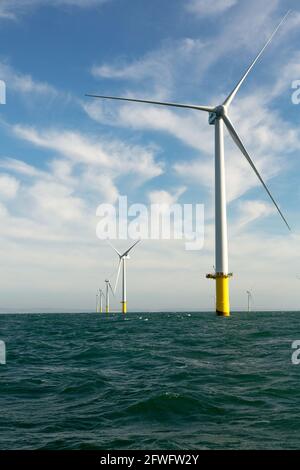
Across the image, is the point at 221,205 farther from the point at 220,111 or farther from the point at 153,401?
the point at 153,401

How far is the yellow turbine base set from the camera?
6869 centimetres

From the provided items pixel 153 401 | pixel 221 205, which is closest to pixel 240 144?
pixel 221 205

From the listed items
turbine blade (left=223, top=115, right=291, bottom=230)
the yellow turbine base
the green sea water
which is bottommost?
the green sea water

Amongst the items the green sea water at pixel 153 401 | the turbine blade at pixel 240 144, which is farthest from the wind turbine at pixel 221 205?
the green sea water at pixel 153 401

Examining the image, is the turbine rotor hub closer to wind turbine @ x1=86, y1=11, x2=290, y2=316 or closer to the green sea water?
wind turbine @ x1=86, y1=11, x2=290, y2=316

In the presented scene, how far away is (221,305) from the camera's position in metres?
71.0

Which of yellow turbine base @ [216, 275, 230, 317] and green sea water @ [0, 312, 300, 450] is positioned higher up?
yellow turbine base @ [216, 275, 230, 317]

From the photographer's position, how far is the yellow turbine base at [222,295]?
68688 mm

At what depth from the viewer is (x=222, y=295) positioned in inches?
2776

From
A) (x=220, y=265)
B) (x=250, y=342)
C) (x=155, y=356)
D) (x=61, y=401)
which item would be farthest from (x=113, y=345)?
(x=220, y=265)

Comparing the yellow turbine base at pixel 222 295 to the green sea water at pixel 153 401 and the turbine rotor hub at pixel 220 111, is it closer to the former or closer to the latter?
the turbine rotor hub at pixel 220 111

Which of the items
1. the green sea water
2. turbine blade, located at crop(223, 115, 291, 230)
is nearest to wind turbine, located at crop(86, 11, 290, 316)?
turbine blade, located at crop(223, 115, 291, 230)
